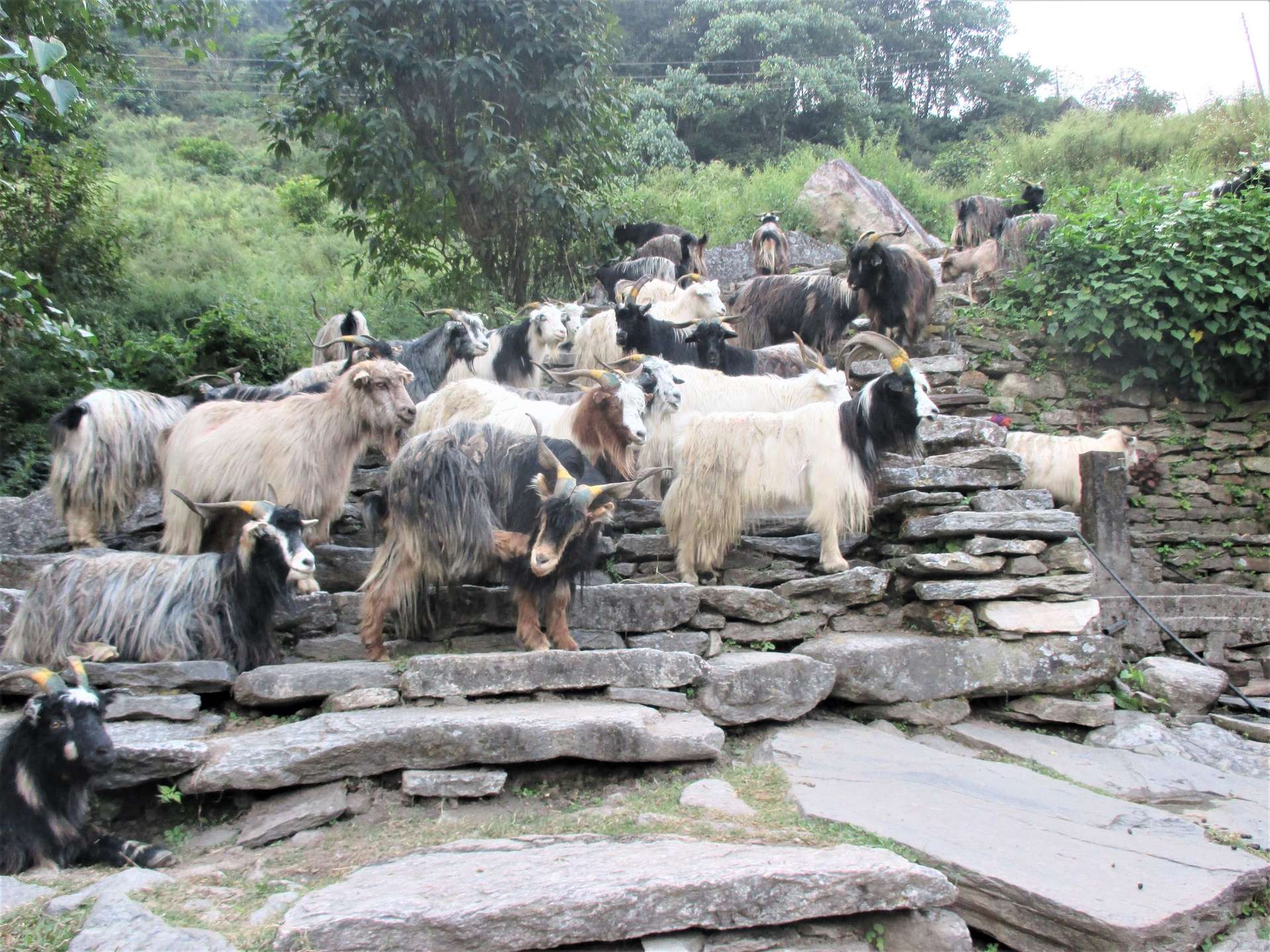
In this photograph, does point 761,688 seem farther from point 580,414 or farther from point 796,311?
point 796,311

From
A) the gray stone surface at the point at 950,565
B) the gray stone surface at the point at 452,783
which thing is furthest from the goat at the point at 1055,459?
the gray stone surface at the point at 452,783

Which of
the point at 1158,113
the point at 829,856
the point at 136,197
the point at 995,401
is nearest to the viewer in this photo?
the point at 829,856

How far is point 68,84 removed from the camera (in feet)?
11.1

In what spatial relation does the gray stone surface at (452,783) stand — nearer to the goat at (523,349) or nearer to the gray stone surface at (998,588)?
the gray stone surface at (998,588)

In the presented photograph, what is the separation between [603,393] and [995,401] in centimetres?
479

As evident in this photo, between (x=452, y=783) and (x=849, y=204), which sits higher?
(x=849, y=204)

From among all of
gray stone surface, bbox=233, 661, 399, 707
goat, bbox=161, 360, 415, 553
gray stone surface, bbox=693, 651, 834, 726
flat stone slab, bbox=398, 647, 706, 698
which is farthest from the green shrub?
gray stone surface, bbox=693, 651, 834, 726

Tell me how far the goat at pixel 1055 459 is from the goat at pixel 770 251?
478 centimetres

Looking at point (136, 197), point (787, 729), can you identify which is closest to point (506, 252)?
point (787, 729)

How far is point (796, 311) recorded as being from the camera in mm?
10078

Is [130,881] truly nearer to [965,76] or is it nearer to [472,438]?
[472,438]

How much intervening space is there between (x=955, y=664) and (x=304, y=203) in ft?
58.0

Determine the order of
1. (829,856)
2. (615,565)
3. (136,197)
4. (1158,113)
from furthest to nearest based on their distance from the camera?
(1158,113) < (136,197) < (615,565) < (829,856)

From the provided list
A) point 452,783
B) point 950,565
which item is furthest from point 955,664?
point 452,783
